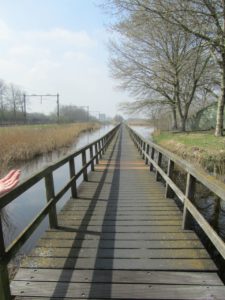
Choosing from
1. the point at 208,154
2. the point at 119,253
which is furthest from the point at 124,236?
the point at 208,154

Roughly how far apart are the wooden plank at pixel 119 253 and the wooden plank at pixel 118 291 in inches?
24.2

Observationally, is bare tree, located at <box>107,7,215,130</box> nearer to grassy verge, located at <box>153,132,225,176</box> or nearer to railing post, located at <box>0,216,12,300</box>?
grassy verge, located at <box>153,132,225,176</box>

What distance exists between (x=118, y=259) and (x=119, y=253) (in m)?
0.17

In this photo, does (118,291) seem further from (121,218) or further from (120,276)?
(121,218)

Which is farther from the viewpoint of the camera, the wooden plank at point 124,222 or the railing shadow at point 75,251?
the wooden plank at point 124,222

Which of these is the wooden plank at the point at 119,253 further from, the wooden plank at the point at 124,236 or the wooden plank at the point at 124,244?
the wooden plank at the point at 124,236

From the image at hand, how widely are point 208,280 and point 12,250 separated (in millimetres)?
2030

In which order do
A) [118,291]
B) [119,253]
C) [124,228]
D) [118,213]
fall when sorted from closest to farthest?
[118,291] < [119,253] < [124,228] < [118,213]

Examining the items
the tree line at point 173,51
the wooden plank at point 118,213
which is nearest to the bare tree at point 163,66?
the tree line at point 173,51

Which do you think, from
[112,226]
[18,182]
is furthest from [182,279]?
[18,182]

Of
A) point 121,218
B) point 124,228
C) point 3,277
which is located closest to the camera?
point 3,277

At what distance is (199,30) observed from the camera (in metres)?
14.3

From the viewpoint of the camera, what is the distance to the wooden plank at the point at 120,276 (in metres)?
3.05

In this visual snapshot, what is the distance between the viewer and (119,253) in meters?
3.66
